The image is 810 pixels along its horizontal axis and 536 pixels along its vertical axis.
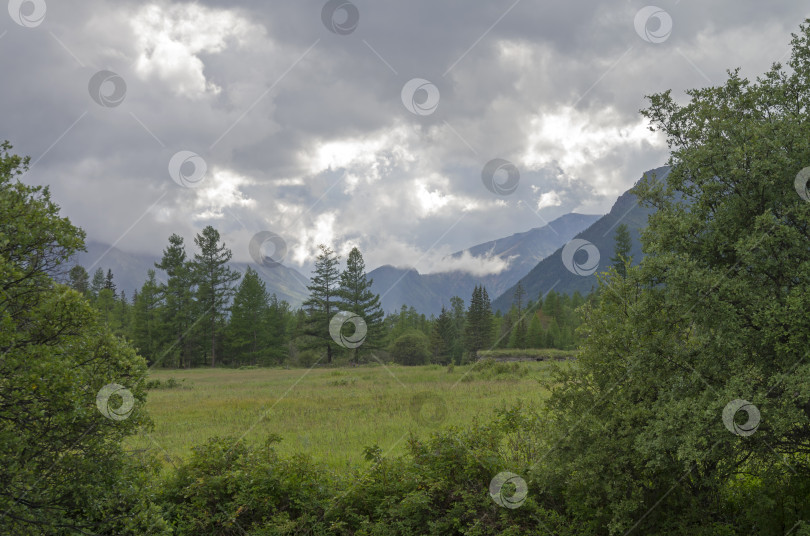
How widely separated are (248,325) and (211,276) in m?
10.2

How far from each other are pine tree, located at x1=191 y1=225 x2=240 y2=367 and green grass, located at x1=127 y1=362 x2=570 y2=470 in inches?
1473

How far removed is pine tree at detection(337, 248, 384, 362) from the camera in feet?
227

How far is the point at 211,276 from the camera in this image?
6956 cm

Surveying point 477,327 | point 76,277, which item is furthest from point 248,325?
point 76,277

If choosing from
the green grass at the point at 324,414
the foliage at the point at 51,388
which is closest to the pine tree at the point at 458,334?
the green grass at the point at 324,414

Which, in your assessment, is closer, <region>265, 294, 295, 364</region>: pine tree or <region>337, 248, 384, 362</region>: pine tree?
<region>337, 248, 384, 362</region>: pine tree

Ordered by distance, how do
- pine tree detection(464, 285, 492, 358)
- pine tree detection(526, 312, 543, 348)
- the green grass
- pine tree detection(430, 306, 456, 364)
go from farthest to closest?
pine tree detection(526, 312, 543, 348), pine tree detection(430, 306, 456, 364), pine tree detection(464, 285, 492, 358), the green grass

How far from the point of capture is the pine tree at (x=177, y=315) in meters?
68.7

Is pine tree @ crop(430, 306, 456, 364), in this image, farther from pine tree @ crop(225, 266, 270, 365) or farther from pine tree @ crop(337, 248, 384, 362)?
pine tree @ crop(225, 266, 270, 365)

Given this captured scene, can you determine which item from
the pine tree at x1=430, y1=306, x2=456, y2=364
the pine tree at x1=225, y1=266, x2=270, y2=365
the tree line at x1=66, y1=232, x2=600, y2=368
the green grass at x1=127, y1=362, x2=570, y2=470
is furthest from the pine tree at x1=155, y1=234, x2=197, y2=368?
the pine tree at x1=430, y1=306, x2=456, y2=364

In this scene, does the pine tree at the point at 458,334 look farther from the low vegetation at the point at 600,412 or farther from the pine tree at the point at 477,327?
the low vegetation at the point at 600,412

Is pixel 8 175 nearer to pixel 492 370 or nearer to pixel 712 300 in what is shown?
pixel 712 300

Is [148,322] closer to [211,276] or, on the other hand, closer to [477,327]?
[211,276]

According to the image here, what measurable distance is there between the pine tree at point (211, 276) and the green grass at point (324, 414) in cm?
3741
